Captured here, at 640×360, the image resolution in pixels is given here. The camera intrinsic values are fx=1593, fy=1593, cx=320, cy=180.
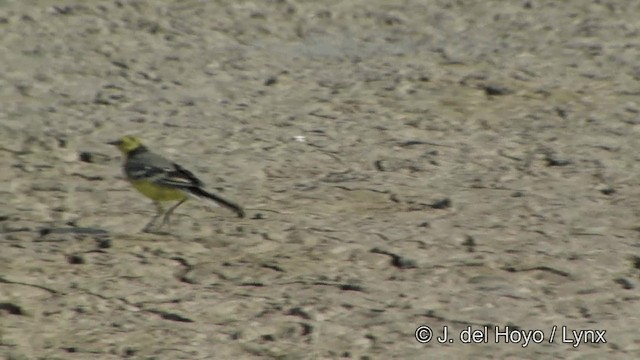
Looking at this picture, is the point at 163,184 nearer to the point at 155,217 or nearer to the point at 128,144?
the point at 155,217

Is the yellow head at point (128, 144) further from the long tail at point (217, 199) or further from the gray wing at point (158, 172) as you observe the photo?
the long tail at point (217, 199)

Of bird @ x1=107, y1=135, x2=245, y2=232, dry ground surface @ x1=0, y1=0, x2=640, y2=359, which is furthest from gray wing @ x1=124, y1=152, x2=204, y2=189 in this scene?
dry ground surface @ x1=0, y1=0, x2=640, y2=359

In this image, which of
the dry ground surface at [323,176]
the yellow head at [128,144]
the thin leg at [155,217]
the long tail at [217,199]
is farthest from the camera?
the yellow head at [128,144]

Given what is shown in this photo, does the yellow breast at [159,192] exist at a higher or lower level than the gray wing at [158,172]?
lower

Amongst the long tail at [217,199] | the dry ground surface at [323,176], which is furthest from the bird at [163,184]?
the dry ground surface at [323,176]

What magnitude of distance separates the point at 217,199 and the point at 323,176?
3.84 ft

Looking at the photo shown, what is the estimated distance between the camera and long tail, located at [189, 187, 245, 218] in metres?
7.53

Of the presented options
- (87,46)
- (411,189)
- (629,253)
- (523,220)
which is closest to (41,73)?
(87,46)

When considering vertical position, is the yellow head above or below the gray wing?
above

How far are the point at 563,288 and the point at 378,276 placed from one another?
0.81 meters

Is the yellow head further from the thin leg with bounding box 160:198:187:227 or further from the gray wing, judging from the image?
the thin leg with bounding box 160:198:187:227

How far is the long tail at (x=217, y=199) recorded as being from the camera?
7.53 m

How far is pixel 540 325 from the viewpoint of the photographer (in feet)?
21.1

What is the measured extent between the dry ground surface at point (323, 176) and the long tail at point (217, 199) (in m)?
0.17
